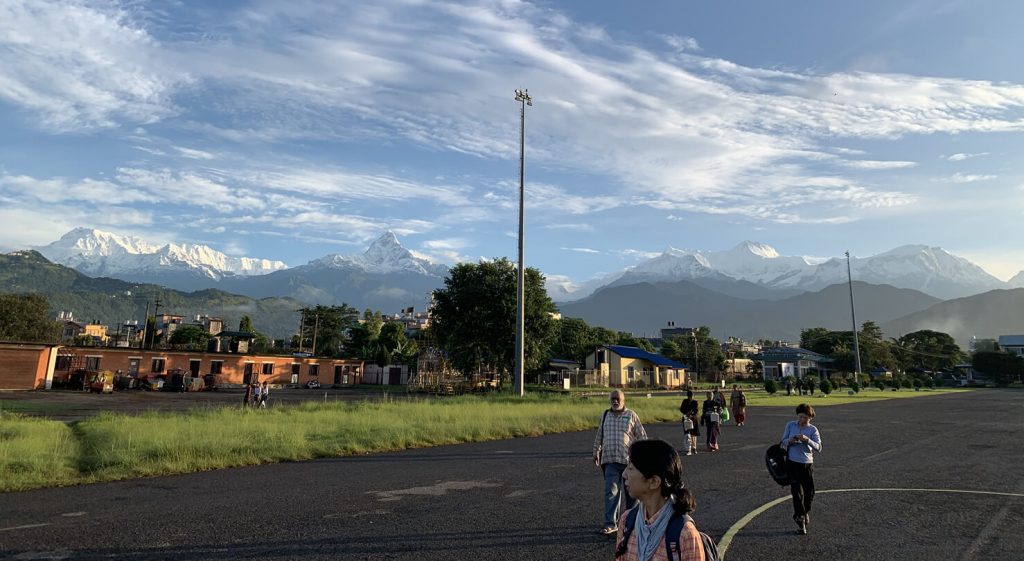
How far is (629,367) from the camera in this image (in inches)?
2601

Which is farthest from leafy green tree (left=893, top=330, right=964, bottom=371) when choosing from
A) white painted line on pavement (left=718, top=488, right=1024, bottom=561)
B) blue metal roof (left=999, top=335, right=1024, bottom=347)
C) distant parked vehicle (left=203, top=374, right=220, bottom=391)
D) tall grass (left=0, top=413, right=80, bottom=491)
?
tall grass (left=0, top=413, right=80, bottom=491)

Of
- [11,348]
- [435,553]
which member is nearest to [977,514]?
[435,553]

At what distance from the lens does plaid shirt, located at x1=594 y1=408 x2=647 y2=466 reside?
7.38 metres

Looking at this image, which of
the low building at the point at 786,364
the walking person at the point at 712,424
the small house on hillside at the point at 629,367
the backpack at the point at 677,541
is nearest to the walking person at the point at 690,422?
the walking person at the point at 712,424

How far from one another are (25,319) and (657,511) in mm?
89013

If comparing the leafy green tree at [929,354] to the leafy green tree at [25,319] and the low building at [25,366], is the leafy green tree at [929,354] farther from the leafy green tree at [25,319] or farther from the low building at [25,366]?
the leafy green tree at [25,319]

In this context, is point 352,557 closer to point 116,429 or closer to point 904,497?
point 904,497

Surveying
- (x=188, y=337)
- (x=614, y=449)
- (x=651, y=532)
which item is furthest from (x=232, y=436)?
(x=188, y=337)

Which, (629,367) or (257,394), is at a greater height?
(629,367)

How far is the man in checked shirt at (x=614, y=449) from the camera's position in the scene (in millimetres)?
7344

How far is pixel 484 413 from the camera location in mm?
21984

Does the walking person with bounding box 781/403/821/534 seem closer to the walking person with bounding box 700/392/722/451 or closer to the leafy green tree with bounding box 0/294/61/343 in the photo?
the walking person with bounding box 700/392/722/451

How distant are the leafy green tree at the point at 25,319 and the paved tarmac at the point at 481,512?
73.6 m

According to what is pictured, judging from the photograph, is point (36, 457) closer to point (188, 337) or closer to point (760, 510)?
point (760, 510)
